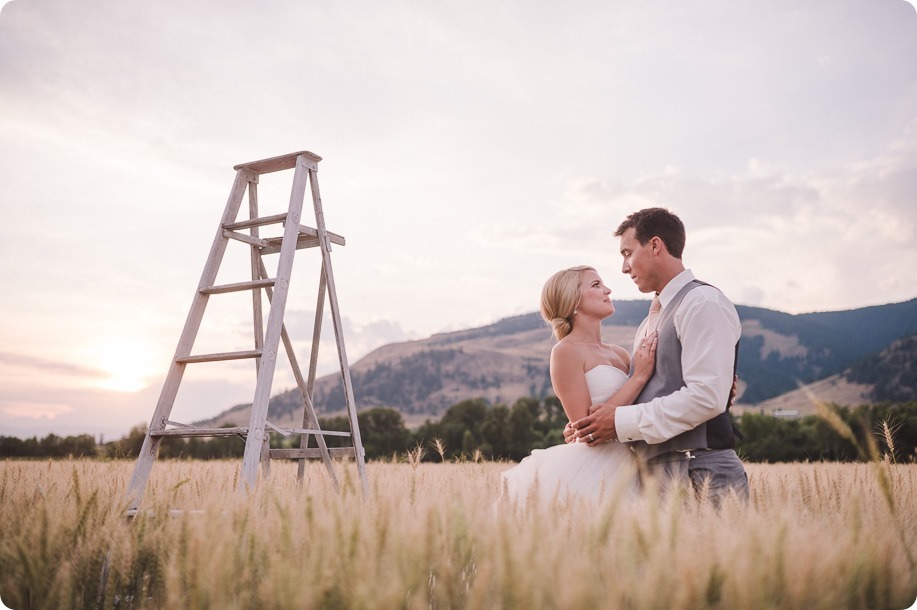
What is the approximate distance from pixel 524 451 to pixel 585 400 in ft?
53.6

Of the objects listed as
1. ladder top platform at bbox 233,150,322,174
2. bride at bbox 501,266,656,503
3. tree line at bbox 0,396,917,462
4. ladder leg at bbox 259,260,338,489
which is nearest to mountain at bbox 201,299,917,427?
tree line at bbox 0,396,917,462

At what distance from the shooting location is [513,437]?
20.6m

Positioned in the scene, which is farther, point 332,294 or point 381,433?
point 381,433

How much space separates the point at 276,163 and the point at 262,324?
165 centimetres

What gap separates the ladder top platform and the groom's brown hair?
3.14 metres

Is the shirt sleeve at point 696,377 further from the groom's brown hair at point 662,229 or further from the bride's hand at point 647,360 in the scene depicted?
the groom's brown hair at point 662,229

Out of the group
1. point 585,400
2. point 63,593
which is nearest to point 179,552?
point 63,593

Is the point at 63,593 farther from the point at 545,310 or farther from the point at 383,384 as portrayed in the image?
the point at 383,384

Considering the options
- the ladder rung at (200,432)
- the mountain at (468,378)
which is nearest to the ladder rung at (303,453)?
the ladder rung at (200,432)

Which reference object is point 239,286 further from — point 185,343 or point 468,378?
point 468,378

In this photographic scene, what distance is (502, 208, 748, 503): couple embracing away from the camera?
419cm

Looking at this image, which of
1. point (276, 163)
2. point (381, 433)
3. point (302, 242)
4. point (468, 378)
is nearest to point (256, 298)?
point (302, 242)

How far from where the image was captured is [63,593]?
2.31 m

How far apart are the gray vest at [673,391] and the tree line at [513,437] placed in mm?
11336
